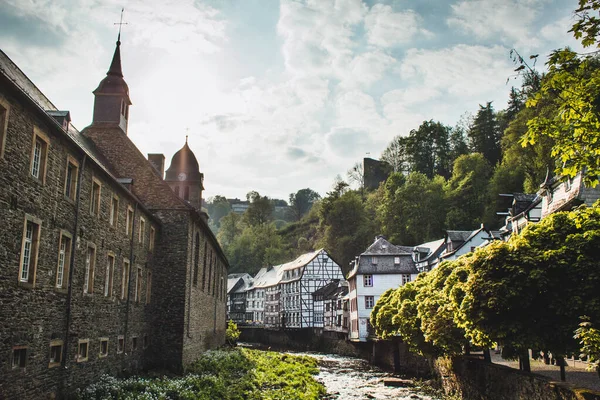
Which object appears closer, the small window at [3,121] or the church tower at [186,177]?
the small window at [3,121]

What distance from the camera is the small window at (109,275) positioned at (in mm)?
19247

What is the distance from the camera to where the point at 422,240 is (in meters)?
72.0

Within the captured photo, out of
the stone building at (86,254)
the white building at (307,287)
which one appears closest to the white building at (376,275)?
the white building at (307,287)

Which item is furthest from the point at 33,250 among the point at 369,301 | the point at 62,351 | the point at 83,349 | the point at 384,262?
the point at 384,262

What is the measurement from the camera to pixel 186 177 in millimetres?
41062

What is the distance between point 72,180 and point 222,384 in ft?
37.8

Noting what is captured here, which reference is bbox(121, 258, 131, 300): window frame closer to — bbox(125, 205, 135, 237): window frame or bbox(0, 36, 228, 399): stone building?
bbox(0, 36, 228, 399): stone building

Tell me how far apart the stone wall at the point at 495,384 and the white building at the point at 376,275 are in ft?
71.2

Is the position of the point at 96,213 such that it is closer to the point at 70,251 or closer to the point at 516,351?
the point at 70,251

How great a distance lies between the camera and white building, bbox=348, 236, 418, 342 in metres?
50.8

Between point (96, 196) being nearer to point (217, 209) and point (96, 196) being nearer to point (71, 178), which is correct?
point (71, 178)

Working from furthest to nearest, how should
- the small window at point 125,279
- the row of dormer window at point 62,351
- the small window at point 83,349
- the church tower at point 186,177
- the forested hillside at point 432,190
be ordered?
the forested hillside at point 432,190, the church tower at point 186,177, the small window at point 125,279, the small window at point 83,349, the row of dormer window at point 62,351

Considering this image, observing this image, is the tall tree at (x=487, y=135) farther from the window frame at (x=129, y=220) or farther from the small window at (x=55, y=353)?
the small window at (x=55, y=353)

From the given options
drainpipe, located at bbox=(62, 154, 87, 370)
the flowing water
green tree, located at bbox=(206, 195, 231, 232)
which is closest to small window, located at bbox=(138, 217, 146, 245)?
drainpipe, located at bbox=(62, 154, 87, 370)
